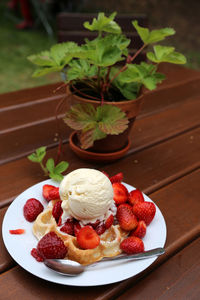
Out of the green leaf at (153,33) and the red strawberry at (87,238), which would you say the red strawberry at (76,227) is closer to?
the red strawberry at (87,238)

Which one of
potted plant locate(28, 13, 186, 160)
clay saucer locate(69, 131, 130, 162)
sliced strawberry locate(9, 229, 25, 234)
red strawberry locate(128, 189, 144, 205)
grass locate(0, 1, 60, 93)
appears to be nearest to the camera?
sliced strawberry locate(9, 229, 25, 234)

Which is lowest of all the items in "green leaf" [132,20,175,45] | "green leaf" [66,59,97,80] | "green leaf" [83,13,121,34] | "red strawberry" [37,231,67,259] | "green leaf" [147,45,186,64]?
"red strawberry" [37,231,67,259]

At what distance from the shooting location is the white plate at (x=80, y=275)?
0.67 metres

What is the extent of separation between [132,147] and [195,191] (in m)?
0.33

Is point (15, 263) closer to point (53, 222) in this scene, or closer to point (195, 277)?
point (53, 222)

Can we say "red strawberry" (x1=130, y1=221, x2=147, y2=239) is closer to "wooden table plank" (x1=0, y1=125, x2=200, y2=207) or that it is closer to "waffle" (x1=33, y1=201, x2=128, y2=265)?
"waffle" (x1=33, y1=201, x2=128, y2=265)

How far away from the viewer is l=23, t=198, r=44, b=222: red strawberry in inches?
32.5

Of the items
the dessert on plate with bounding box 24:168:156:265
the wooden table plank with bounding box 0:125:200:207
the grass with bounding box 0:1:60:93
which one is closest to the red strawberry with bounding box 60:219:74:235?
the dessert on plate with bounding box 24:168:156:265

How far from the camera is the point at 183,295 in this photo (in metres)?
0.71

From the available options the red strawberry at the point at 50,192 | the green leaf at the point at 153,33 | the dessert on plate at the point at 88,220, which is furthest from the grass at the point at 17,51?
the dessert on plate at the point at 88,220

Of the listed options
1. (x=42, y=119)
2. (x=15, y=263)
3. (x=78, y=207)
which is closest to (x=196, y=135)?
(x=42, y=119)

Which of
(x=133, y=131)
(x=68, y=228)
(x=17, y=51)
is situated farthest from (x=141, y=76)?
(x=17, y=51)

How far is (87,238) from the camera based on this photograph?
752mm

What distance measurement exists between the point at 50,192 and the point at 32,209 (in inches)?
3.1
